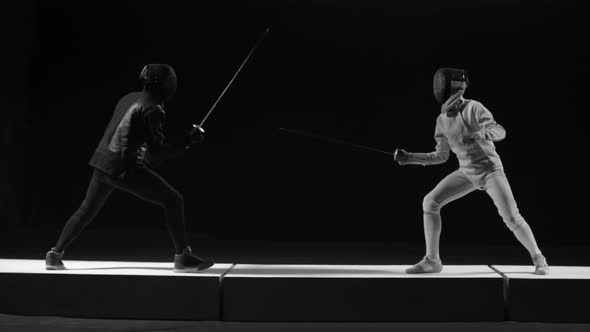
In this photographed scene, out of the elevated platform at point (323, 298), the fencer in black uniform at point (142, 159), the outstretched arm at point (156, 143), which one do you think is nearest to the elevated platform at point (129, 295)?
the elevated platform at point (323, 298)

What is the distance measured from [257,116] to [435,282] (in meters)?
3.83

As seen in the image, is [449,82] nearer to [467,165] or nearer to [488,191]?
[467,165]

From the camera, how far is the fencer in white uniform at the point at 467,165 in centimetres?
365

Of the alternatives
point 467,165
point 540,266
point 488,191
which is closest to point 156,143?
point 467,165

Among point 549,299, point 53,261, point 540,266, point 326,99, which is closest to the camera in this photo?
point 549,299

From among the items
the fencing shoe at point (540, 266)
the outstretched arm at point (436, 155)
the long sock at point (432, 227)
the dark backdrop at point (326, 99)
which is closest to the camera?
the fencing shoe at point (540, 266)

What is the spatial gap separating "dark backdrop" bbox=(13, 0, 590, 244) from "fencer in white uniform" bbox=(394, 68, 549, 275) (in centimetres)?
298

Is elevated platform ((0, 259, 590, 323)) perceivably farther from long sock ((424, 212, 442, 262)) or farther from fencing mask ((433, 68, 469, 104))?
fencing mask ((433, 68, 469, 104))

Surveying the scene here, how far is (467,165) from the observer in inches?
146

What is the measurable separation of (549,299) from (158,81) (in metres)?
2.08

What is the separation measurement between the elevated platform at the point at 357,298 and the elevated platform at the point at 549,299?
0.07 m

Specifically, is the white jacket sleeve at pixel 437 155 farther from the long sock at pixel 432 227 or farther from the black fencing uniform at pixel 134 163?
the black fencing uniform at pixel 134 163

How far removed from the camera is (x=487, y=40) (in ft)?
21.7

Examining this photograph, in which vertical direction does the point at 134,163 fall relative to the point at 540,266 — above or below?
above
